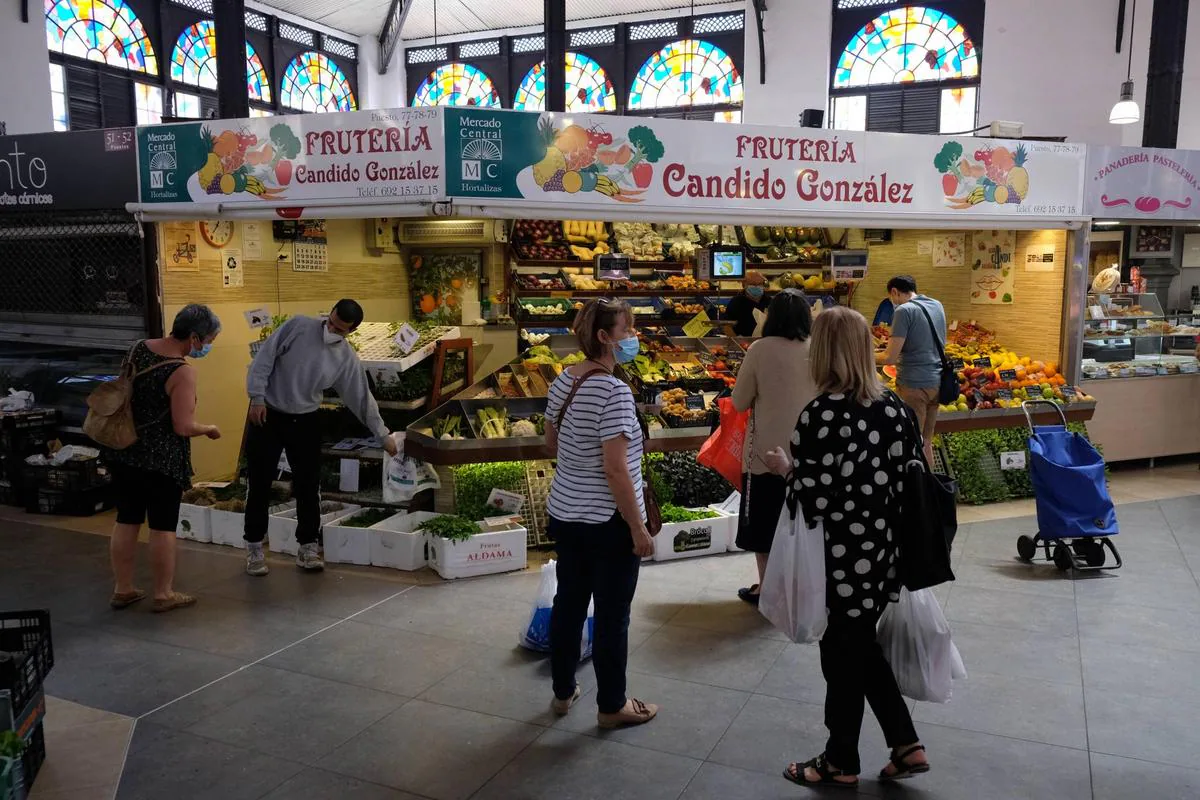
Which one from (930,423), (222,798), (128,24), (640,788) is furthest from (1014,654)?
(128,24)

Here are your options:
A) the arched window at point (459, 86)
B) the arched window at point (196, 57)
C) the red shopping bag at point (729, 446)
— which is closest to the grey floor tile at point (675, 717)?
the red shopping bag at point (729, 446)

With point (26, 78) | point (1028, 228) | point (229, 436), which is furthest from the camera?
point (26, 78)

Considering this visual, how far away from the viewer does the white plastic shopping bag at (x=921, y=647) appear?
314cm

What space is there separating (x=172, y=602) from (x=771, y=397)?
3511 millimetres

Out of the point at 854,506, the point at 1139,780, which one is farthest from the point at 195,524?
the point at 1139,780

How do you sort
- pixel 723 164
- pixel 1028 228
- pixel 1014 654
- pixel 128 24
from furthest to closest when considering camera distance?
pixel 128 24, pixel 1028 228, pixel 723 164, pixel 1014 654

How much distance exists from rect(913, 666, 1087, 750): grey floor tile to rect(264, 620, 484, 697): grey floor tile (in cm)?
218

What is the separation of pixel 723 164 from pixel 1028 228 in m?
3.17

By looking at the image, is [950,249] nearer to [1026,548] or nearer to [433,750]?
[1026,548]

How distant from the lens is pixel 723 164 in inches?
277

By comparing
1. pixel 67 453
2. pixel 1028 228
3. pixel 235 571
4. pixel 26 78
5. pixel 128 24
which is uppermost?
pixel 128 24

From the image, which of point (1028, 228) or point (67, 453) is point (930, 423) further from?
point (67, 453)

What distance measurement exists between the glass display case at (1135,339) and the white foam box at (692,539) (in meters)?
4.74

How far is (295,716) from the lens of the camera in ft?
12.4
